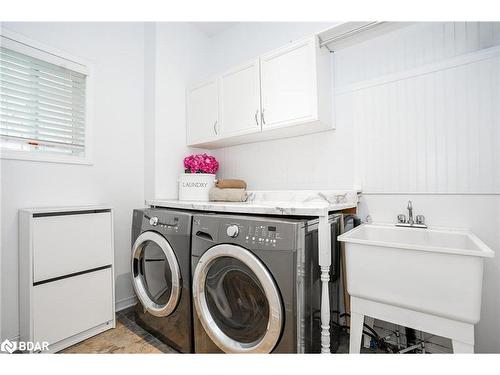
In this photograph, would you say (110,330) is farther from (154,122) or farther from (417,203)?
(417,203)

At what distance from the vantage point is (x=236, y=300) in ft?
4.31

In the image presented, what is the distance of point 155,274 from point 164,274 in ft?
0.44

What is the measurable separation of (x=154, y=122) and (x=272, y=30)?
1.40m

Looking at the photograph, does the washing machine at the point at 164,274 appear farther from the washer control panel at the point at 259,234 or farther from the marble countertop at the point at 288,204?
the washer control panel at the point at 259,234

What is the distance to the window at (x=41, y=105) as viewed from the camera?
5.32ft

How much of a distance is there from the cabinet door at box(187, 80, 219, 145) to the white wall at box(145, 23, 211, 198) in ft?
0.30

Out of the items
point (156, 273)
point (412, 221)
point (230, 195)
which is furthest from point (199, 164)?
point (412, 221)

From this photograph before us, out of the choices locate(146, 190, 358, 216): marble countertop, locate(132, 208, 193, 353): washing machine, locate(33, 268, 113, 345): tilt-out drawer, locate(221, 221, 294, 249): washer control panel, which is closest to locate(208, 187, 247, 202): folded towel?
locate(146, 190, 358, 216): marble countertop

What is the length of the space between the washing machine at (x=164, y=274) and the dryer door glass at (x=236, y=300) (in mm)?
193

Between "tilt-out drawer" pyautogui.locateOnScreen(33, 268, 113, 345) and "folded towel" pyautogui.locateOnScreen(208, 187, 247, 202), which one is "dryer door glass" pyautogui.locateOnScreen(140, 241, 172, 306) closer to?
"tilt-out drawer" pyautogui.locateOnScreen(33, 268, 113, 345)

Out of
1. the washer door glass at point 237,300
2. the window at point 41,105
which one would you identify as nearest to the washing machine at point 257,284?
the washer door glass at point 237,300

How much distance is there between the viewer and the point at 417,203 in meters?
1.54

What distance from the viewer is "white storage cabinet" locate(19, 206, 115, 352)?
1.46 metres

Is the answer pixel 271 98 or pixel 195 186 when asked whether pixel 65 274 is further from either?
pixel 271 98
